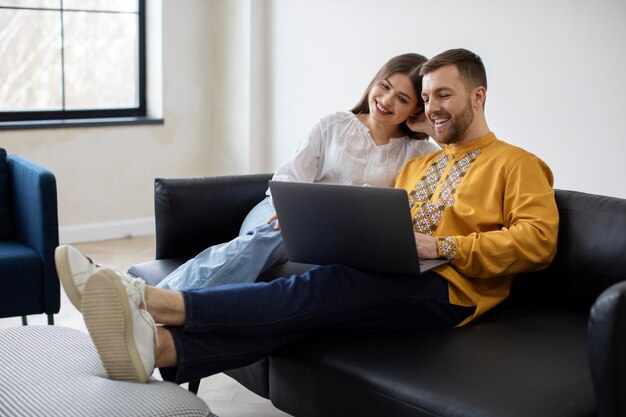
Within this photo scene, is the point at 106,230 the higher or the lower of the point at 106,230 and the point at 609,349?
the lower

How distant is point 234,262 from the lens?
8.07 ft

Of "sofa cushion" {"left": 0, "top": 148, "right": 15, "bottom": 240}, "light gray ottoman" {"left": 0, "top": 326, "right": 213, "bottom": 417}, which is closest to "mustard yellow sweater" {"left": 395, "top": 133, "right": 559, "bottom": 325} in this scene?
"light gray ottoman" {"left": 0, "top": 326, "right": 213, "bottom": 417}

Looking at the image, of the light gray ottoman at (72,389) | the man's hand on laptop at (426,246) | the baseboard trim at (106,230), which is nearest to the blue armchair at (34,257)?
the light gray ottoman at (72,389)

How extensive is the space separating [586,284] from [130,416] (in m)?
1.25

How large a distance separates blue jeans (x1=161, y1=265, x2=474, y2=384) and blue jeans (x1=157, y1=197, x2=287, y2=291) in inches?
12.2

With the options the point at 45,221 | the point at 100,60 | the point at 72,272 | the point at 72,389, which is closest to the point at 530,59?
the point at 45,221

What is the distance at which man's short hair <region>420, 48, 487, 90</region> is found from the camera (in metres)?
2.39

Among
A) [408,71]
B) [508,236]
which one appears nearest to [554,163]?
[408,71]

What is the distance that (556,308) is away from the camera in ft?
7.71

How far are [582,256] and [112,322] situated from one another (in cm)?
124

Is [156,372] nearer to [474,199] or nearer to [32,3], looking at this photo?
[474,199]

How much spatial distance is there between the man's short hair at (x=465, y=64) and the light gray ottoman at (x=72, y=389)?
3.79ft

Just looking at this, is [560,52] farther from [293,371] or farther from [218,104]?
[218,104]

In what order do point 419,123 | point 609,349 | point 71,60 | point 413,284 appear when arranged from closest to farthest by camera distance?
1. point 609,349
2. point 413,284
3. point 419,123
4. point 71,60
